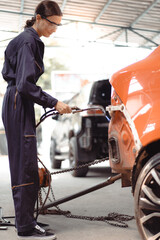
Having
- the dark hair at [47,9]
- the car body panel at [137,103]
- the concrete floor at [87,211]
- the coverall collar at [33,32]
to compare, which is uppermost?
the dark hair at [47,9]

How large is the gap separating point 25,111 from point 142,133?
1030 millimetres

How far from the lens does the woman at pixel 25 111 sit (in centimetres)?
326

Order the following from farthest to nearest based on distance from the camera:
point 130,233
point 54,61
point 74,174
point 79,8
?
point 54,61
point 79,8
point 74,174
point 130,233

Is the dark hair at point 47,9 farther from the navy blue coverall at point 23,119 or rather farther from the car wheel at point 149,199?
the car wheel at point 149,199

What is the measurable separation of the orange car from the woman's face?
714 millimetres

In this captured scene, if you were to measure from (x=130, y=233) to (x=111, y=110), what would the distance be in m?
1.17

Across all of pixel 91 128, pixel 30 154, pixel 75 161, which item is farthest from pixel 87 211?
pixel 75 161

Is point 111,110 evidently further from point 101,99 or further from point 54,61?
point 54,61

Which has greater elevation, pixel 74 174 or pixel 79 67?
pixel 79 67

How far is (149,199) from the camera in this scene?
2.94 m

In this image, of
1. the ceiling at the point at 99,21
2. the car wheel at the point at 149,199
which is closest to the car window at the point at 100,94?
the ceiling at the point at 99,21

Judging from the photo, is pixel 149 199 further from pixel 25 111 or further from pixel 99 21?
pixel 99 21

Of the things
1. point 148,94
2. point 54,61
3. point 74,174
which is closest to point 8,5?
point 74,174

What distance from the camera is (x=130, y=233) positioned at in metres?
3.59
